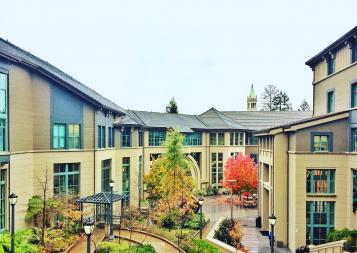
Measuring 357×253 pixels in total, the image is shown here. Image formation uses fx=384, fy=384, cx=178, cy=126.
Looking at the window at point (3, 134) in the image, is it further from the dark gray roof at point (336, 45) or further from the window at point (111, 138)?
the dark gray roof at point (336, 45)

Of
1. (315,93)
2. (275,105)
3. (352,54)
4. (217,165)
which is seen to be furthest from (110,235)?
(275,105)

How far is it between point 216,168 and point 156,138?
1277 centimetres

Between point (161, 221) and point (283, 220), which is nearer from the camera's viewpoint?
point (283, 220)

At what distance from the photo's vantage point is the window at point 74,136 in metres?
28.6

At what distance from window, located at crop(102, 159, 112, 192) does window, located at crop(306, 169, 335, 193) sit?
16334mm

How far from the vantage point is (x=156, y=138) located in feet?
162

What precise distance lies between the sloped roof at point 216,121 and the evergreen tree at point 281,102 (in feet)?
189

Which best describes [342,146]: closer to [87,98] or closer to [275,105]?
[87,98]

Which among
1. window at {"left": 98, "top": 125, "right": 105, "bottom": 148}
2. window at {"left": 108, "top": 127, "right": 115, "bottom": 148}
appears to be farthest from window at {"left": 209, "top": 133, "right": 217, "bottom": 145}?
window at {"left": 98, "top": 125, "right": 105, "bottom": 148}

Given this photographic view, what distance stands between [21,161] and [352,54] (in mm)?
24551

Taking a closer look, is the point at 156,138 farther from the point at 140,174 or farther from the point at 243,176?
the point at 243,176

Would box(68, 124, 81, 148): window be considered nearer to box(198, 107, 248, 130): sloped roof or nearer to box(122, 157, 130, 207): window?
box(122, 157, 130, 207): window

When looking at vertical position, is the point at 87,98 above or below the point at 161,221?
above

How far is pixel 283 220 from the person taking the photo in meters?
29.7
